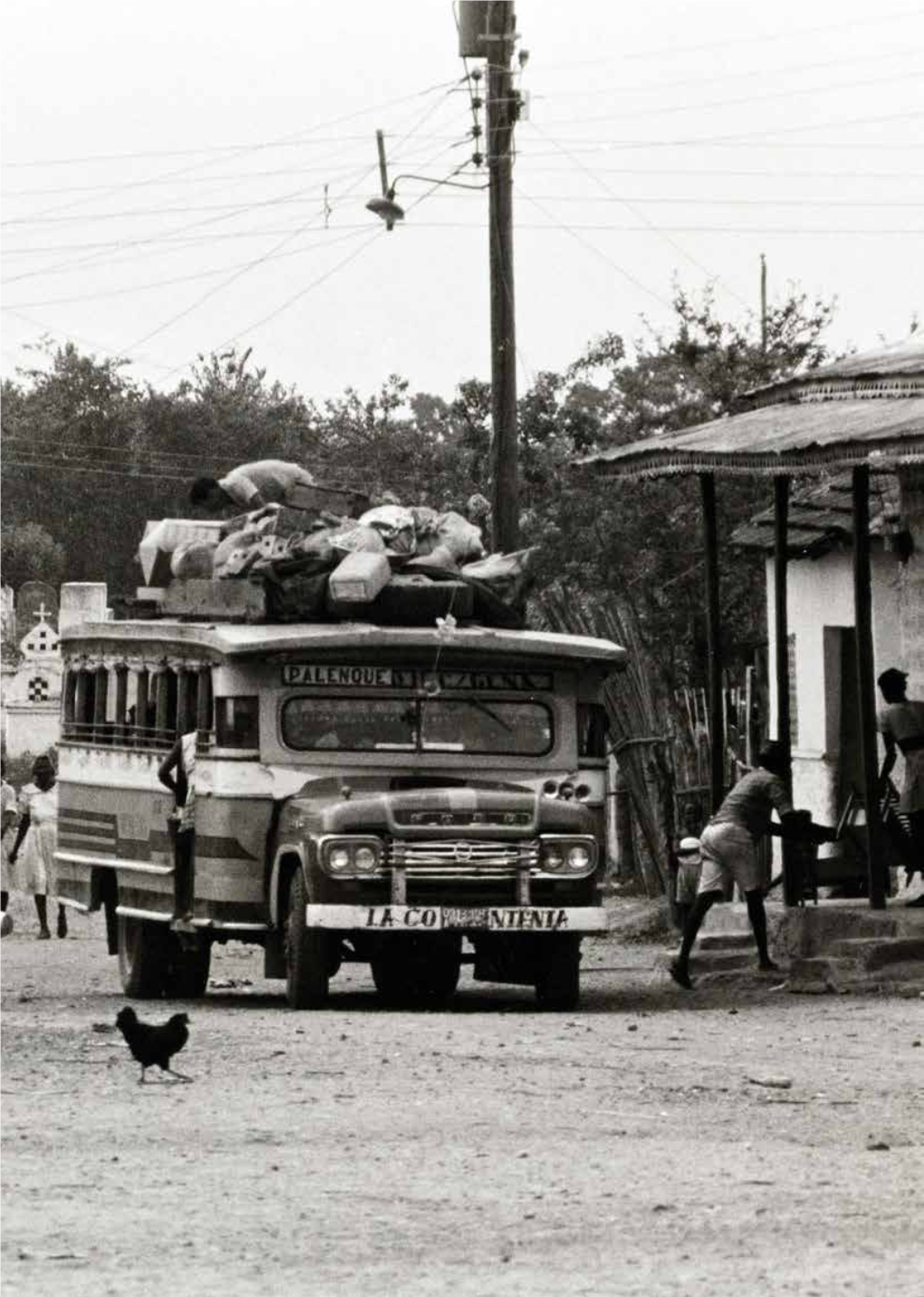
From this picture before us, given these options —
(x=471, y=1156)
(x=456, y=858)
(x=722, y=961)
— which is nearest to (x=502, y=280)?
(x=722, y=961)

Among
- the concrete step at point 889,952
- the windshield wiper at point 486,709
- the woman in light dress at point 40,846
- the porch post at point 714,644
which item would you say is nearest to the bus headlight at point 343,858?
the windshield wiper at point 486,709

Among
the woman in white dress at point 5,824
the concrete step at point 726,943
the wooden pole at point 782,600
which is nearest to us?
the wooden pole at point 782,600

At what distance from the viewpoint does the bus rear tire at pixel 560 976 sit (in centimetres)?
1761

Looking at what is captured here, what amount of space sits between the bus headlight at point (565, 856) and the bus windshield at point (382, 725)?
0.98 m

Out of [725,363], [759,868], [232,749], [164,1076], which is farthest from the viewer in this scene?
[725,363]

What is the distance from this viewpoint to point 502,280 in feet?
83.1

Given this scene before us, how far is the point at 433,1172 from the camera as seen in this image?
1020 centimetres

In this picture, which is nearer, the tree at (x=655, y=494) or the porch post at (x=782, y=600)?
the porch post at (x=782, y=600)

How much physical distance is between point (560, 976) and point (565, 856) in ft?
2.75

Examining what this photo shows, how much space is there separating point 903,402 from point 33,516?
56358 millimetres

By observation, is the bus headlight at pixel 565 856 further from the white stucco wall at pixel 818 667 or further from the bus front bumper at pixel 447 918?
the white stucco wall at pixel 818 667

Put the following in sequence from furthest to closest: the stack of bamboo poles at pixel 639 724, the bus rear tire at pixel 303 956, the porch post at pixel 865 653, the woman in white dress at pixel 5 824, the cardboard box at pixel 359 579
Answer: the woman in white dress at pixel 5 824 < the stack of bamboo poles at pixel 639 724 < the porch post at pixel 865 653 < the cardboard box at pixel 359 579 < the bus rear tire at pixel 303 956

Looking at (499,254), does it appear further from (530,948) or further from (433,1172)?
(433,1172)

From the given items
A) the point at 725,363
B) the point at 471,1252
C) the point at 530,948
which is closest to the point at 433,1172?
the point at 471,1252
